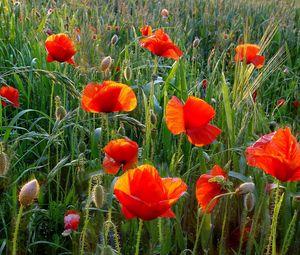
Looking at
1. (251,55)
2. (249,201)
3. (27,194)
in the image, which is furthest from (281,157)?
(251,55)

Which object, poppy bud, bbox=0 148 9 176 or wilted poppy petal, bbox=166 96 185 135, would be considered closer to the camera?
poppy bud, bbox=0 148 9 176

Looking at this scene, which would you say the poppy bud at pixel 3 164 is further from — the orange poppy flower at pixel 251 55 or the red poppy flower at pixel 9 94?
the orange poppy flower at pixel 251 55

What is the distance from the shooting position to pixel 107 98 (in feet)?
4.53

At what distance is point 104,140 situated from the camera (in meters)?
1.89

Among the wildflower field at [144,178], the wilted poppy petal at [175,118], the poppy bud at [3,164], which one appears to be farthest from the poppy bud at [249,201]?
the poppy bud at [3,164]

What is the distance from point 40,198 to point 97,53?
105 cm

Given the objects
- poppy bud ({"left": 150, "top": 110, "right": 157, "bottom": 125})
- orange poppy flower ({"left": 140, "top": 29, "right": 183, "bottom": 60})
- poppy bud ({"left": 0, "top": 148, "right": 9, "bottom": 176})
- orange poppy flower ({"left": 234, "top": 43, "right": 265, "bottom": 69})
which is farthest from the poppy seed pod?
orange poppy flower ({"left": 234, "top": 43, "right": 265, "bottom": 69})

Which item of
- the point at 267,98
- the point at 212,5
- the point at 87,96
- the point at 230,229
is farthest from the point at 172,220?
the point at 212,5

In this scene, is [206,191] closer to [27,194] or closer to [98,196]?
[98,196]

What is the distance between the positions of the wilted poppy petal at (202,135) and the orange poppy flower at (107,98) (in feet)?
0.53

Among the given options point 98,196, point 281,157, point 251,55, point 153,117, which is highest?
point 281,157

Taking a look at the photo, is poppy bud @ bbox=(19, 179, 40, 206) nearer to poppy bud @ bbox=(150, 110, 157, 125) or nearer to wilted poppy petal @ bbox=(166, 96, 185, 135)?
wilted poppy petal @ bbox=(166, 96, 185, 135)

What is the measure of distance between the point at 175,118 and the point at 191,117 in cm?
4

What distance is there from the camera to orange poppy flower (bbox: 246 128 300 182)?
3.54ft
